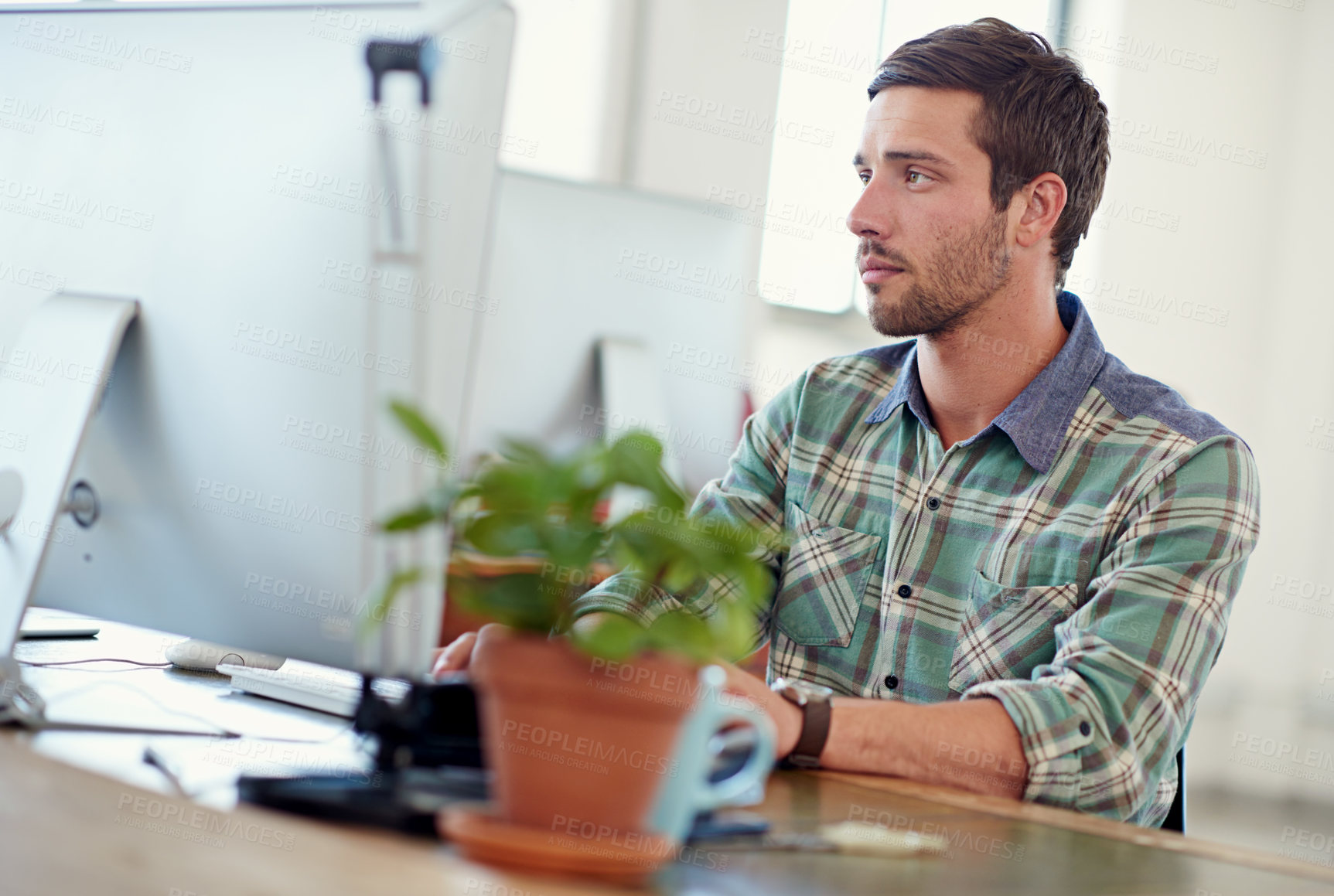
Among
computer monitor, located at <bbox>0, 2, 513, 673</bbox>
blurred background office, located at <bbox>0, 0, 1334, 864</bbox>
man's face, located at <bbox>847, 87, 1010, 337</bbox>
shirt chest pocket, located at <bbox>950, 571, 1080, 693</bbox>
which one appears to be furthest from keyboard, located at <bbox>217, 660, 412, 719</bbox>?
blurred background office, located at <bbox>0, 0, 1334, 864</bbox>

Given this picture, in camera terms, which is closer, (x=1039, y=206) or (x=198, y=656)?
(x=198, y=656)

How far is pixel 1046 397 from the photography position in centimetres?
148

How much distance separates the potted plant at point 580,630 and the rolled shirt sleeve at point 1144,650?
690 mm

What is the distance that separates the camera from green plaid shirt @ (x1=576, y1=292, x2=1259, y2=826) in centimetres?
114

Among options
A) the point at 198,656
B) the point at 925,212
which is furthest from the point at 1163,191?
the point at 198,656

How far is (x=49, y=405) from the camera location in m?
0.90

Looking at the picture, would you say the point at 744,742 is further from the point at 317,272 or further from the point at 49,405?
the point at 49,405

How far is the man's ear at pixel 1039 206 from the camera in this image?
1728 mm

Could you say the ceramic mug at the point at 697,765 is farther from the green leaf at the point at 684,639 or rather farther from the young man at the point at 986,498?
the young man at the point at 986,498

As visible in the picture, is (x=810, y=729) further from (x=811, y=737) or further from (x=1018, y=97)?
(x=1018, y=97)

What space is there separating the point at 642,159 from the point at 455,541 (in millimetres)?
3448

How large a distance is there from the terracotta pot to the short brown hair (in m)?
1.36

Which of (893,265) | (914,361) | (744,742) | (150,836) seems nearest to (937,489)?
(914,361)

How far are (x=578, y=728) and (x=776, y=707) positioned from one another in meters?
0.55
